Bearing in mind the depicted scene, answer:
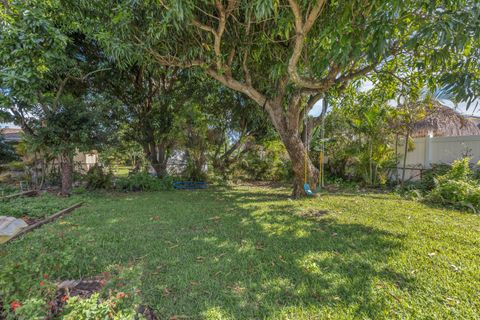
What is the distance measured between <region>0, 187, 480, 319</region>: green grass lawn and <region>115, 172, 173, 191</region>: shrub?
282cm

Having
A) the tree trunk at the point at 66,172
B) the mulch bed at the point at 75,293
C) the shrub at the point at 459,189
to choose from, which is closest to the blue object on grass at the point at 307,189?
the shrub at the point at 459,189

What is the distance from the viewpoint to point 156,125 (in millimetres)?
8102

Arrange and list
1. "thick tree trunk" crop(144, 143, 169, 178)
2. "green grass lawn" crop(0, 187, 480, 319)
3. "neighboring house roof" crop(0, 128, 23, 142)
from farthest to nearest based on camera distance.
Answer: "thick tree trunk" crop(144, 143, 169, 178), "neighboring house roof" crop(0, 128, 23, 142), "green grass lawn" crop(0, 187, 480, 319)

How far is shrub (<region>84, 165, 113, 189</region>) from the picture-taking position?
7148 millimetres

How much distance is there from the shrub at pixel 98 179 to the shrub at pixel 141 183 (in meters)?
0.30

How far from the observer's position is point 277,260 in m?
2.53

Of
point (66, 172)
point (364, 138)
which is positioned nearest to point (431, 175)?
point (364, 138)

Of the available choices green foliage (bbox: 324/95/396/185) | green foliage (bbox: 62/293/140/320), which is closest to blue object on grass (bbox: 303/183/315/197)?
green foliage (bbox: 324/95/396/185)

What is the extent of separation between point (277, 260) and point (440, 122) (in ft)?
28.9

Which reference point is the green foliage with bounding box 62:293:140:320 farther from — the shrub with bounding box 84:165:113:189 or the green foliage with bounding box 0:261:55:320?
the shrub with bounding box 84:165:113:189

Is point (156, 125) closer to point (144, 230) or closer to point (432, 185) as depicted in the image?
point (144, 230)

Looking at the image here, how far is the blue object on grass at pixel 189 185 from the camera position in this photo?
8.05 m

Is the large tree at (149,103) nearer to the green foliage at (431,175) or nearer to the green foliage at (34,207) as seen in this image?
the green foliage at (34,207)

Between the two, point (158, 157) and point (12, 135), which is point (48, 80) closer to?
point (158, 157)
